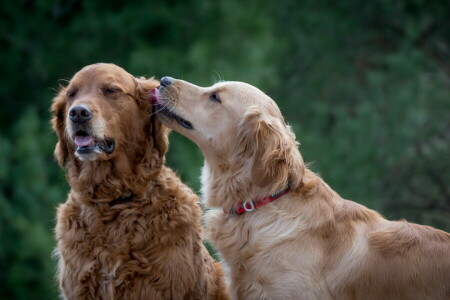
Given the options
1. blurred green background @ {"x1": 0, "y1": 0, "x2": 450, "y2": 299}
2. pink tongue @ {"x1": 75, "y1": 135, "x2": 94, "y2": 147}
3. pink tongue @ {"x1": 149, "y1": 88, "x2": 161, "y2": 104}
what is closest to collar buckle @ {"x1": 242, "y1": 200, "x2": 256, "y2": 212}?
pink tongue @ {"x1": 149, "y1": 88, "x2": 161, "y2": 104}

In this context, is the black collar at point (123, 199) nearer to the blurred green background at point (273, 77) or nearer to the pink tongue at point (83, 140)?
the pink tongue at point (83, 140)

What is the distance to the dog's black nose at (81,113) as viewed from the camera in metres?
4.91

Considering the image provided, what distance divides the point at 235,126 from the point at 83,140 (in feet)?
3.61

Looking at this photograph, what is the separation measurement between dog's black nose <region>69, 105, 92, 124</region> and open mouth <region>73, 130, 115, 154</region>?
0.10 m

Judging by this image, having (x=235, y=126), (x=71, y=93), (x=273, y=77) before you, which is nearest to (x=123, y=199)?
(x=71, y=93)

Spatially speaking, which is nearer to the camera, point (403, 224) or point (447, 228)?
point (403, 224)

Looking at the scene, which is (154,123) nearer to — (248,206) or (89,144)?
(89,144)

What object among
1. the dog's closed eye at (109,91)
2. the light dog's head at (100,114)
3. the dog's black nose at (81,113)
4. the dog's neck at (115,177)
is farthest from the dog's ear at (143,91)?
the dog's black nose at (81,113)

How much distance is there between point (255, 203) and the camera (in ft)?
16.7

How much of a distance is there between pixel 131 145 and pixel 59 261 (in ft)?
3.32

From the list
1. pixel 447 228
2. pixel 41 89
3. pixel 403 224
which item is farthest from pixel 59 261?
pixel 447 228

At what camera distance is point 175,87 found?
208 inches

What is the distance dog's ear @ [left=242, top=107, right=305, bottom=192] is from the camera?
4.92 metres

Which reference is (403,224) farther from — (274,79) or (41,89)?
(41,89)
